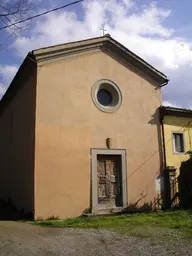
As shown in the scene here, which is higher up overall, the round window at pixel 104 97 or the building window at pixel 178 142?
the round window at pixel 104 97

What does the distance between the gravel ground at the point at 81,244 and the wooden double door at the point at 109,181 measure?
3269mm

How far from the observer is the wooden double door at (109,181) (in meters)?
12.2

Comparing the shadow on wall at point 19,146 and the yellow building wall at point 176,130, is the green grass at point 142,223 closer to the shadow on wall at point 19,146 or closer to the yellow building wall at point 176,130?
the shadow on wall at point 19,146

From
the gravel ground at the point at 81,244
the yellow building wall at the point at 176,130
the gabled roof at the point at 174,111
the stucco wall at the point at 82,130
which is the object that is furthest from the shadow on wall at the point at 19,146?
the yellow building wall at the point at 176,130

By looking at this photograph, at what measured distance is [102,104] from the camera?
13.0m

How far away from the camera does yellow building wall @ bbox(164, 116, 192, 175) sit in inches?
550

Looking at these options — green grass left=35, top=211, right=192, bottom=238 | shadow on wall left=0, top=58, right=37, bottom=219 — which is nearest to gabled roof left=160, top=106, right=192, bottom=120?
green grass left=35, top=211, right=192, bottom=238

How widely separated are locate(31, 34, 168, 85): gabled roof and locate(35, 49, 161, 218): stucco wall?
0.29m

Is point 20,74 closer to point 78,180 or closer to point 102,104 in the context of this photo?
point 102,104

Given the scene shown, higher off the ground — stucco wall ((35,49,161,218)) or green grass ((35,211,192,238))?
stucco wall ((35,49,161,218))

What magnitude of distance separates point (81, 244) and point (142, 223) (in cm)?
299

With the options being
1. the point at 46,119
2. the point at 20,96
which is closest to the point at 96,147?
the point at 46,119

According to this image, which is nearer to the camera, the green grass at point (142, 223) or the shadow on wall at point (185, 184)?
the green grass at point (142, 223)

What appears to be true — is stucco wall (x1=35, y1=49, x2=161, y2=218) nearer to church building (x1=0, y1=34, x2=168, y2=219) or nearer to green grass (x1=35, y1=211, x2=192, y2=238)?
church building (x1=0, y1=34, x2=168, y2=219)
